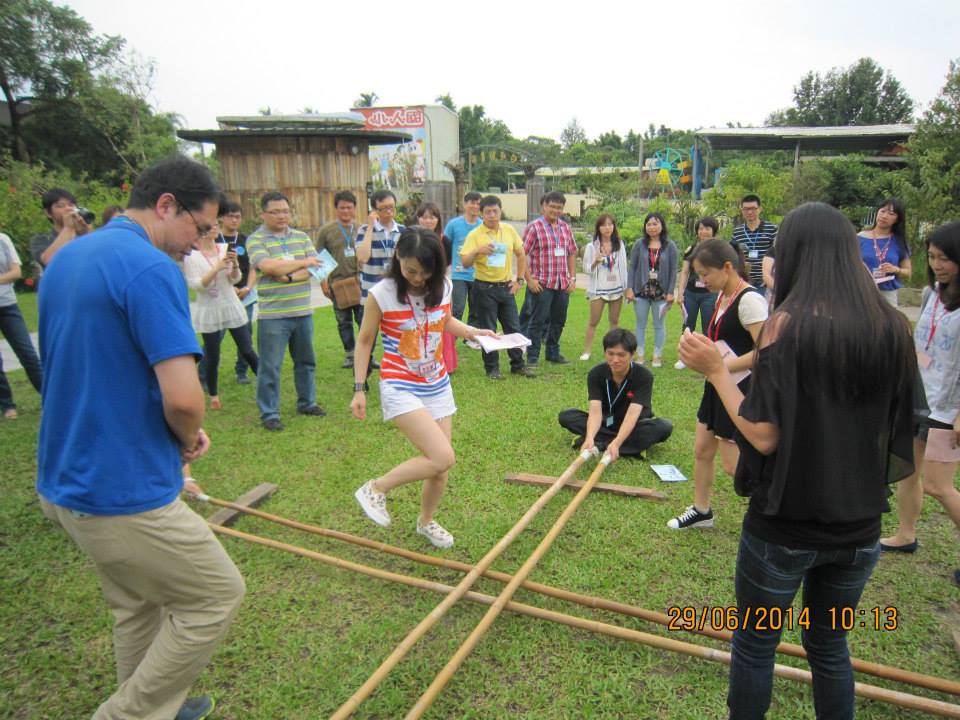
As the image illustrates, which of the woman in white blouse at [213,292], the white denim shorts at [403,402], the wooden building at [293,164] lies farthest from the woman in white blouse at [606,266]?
the wooden building at [293,164]

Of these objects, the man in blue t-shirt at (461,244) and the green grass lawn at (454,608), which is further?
the man in blue t-shirt at (461,244)

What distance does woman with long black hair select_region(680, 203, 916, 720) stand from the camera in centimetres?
179

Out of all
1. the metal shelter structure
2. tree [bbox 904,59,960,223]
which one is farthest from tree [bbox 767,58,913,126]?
tree [bbox 904,59,960,223]

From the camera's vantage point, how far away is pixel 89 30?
21.9 m

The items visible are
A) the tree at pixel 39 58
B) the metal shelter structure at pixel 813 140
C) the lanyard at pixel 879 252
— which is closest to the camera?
the lanyard at pixel 879 252

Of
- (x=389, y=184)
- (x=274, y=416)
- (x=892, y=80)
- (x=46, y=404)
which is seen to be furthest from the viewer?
(x=892, y=80)

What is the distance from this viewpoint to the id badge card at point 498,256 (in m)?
7.23

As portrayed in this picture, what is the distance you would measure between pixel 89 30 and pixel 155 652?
2703 centimetres

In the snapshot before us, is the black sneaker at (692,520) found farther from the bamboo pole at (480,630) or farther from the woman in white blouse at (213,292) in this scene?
the woman in white blouse at (213,292)

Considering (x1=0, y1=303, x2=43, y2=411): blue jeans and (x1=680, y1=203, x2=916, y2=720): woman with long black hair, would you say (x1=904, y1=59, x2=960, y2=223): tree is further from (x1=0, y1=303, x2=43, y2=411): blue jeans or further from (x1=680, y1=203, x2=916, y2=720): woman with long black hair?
(x1=0, y1=303, x2=43, y2=411): blue jeans

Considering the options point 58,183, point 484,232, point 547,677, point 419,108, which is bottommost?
point 547,677

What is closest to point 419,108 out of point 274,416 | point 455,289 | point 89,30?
point 89,30

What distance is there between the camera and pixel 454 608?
3201 millimetres

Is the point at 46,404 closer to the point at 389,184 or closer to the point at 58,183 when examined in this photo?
the point at 58,183
